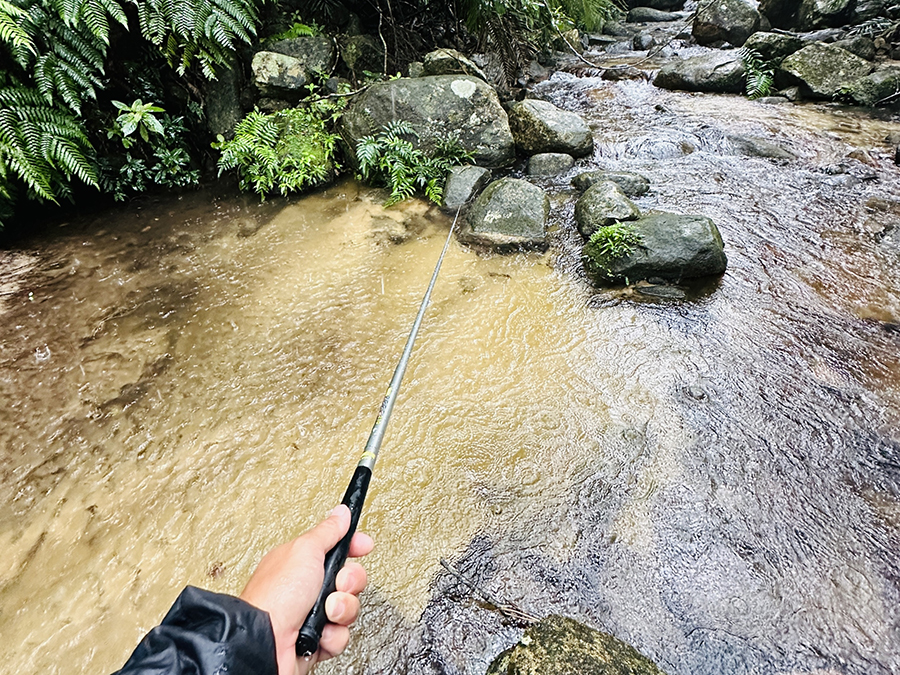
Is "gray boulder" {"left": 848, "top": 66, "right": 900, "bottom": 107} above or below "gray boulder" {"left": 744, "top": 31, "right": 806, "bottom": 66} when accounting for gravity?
below

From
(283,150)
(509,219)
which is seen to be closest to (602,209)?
(509,219)

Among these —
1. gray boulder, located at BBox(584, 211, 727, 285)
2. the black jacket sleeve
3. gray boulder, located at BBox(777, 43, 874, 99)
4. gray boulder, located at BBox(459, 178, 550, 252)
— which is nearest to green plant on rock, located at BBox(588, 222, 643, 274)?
gray boulder, located at BBox(584, 211, 727, 285)

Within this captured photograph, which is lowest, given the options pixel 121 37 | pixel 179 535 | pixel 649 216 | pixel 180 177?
pixel 179 535

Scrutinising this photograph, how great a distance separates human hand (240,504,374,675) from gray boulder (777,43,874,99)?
27.7 ft

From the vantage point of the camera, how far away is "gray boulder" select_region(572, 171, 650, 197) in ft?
14.2

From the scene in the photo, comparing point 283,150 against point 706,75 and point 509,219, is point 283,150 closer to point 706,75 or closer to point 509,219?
point 509,219

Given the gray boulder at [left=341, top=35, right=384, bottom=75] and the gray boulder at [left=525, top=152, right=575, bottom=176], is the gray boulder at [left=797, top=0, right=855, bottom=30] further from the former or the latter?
the gray boulder at [left=341, top=35, right=384, bottom=75]

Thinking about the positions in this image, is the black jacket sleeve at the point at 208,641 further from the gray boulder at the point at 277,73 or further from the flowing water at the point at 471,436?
the gray boulder at the point at 277,73

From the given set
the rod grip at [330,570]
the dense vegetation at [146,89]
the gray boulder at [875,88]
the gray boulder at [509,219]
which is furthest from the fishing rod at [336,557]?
the gray boulder at [875,88]

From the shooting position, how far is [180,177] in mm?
4711

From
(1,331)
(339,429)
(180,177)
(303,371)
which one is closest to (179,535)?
(339,429)

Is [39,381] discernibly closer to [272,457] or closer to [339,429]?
[272,457]

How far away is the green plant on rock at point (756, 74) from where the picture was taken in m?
6.59

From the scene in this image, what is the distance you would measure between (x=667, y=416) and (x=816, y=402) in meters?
0.78
